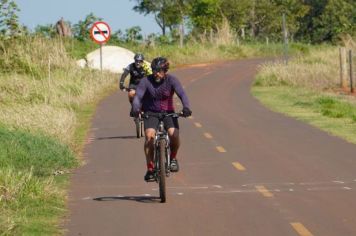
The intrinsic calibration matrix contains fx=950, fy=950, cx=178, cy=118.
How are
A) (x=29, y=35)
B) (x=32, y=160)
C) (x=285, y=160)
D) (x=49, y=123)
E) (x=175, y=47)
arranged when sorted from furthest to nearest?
(x=175, y=47), (x=29, y=35), (x=49, y=123), (x=285, y=160), (x=32, y=160)

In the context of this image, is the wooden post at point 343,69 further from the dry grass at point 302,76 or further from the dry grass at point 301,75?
the dry grass at point 301,75

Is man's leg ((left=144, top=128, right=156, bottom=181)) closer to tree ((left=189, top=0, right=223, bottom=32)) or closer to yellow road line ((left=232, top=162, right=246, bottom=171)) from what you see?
yellow road line ((left=232, top=162, right=246, bottom=171))

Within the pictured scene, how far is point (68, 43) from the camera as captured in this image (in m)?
51.2

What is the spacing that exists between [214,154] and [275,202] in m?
5.95

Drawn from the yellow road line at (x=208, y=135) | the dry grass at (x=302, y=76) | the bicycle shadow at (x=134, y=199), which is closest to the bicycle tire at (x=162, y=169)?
the bicycle shadow at (x=134, y=199)

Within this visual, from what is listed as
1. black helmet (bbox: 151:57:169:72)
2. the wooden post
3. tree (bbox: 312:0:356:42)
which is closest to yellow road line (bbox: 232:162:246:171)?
black helmet (bbox: 151:57:169:72)

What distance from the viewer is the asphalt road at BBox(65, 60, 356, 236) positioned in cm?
1068

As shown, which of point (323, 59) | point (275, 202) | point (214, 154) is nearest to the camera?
point (275, 202)

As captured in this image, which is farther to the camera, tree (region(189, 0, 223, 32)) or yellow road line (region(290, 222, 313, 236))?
tree (region(189, 0, 223, 32))

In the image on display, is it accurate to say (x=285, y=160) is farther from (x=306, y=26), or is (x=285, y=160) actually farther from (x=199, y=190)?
(x=306, y=26)

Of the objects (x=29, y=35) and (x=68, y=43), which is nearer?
(x=29, y=35)

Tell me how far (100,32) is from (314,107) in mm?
12375

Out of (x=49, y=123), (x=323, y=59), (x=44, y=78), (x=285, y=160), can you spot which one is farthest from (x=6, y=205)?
(x=323, y=59)

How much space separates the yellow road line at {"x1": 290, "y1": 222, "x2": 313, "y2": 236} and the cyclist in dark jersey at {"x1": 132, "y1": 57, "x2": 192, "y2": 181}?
8.39 ft
